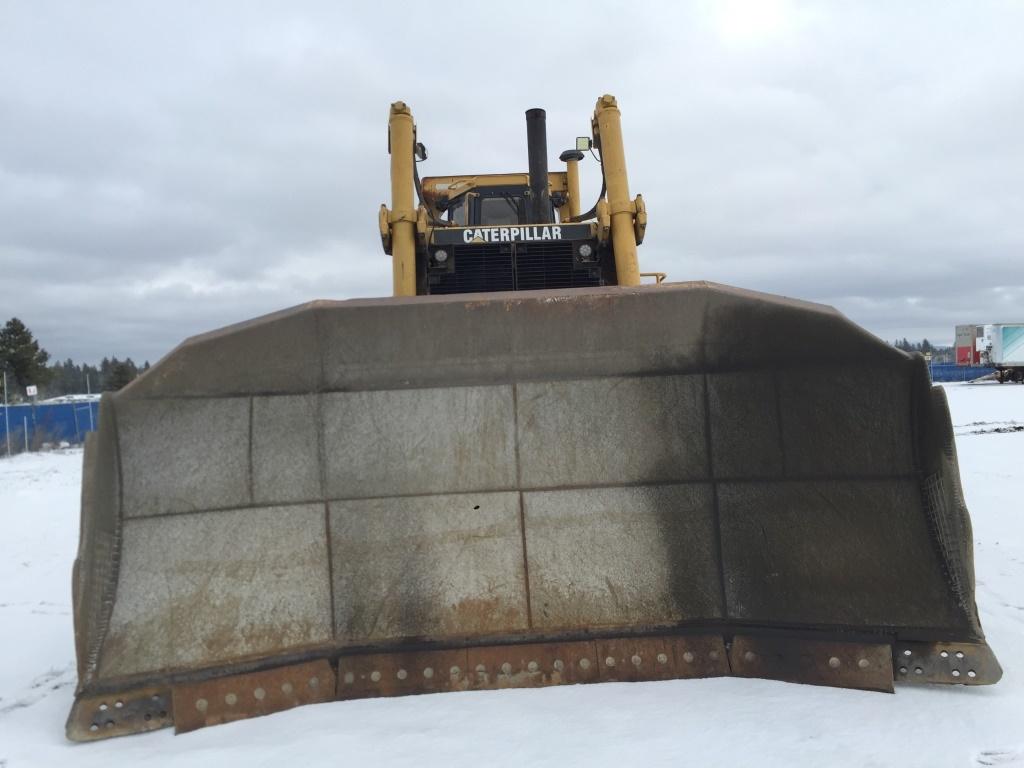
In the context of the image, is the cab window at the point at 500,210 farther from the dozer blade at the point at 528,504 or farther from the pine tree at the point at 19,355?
the pine tree at the point at 19,355

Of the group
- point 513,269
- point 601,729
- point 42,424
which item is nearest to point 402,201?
point 513,269

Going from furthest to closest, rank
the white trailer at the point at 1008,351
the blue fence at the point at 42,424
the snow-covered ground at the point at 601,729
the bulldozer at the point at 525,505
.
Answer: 1. the white trailer at the point at 1008,351
2. the blue fence at the point at 42,424
3. the bulldozer at the point at 525,505
4. the snow-covered ground at the point at 601,729

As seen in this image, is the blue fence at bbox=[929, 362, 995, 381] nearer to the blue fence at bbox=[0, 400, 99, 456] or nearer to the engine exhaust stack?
the blue fence at bbox=[0, 400, 99, 456]

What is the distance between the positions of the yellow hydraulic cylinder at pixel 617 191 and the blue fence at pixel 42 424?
17.4 m

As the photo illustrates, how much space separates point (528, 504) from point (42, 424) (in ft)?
75.2

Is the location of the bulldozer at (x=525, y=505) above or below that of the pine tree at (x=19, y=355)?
below

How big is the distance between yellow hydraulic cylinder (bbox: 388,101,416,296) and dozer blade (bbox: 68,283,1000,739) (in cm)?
233

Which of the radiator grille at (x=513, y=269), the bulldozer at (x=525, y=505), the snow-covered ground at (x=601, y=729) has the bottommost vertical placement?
the snow-covered ground at (x=601, y=729)

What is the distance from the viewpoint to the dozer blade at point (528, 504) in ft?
10.2

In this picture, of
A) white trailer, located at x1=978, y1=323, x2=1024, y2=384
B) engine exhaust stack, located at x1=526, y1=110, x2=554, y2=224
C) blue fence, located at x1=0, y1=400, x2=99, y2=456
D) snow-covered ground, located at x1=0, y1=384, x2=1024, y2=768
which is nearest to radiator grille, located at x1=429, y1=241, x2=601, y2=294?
engine exhaust stack, located at x1=526, y1=110, x2=554, y2=224

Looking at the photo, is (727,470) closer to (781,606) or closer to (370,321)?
(781,606)

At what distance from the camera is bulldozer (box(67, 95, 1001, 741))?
10.2 feet

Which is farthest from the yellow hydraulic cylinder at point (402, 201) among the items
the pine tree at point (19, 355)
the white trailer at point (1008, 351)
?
the pine tree at point (19, 355)

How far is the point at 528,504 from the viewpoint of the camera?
11.1 feet
